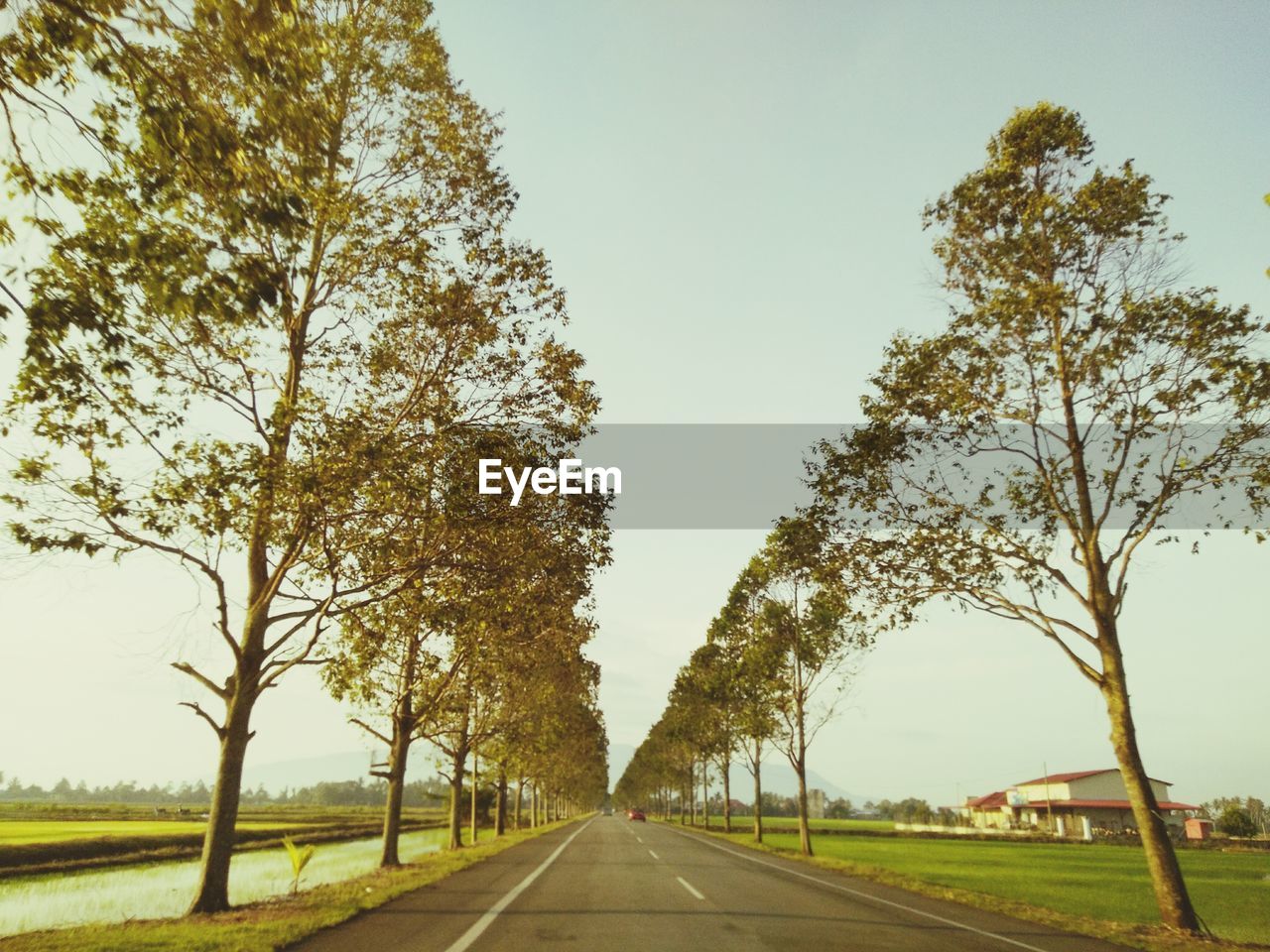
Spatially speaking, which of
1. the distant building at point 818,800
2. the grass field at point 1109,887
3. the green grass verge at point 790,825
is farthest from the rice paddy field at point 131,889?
the distant building at point 818,800

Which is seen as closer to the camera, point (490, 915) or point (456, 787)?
point (490, 915)

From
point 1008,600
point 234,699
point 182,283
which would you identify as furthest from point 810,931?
point 182,283

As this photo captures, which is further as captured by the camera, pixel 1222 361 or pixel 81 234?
pixel 1222 361

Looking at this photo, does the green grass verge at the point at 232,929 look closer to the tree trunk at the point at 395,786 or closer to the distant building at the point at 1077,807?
the tree trunk at the point at 395,786

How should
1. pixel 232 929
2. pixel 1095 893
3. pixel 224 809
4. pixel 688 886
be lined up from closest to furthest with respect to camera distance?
1. pixel 232 929
2. pixel 224 809
3. pixel 688 886
4. pixel 1095 893

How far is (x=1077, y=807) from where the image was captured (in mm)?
84438

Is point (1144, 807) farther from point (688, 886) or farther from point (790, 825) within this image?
point (790, 825)

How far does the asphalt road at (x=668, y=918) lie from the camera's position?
8.55 metres

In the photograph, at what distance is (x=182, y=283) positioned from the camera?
19.8ft

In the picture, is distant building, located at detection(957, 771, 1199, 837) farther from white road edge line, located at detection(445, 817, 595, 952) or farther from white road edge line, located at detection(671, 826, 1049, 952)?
white road edge line, located at detection(445, 817, 595, 952)

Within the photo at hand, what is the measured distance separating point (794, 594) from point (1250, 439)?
2259cm

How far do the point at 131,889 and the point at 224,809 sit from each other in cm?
1094

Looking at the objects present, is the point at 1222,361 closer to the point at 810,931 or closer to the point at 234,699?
the point at 810,931

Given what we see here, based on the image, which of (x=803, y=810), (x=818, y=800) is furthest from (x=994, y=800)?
(x=803, y=810)
